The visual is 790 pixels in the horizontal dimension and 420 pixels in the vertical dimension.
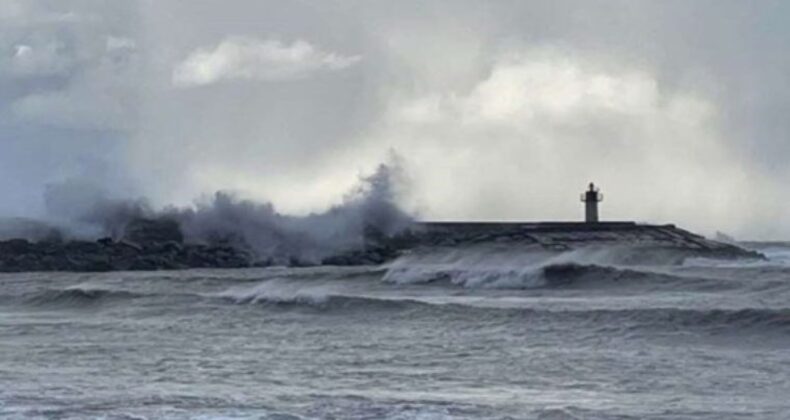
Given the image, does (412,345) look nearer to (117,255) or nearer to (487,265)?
(487,265)

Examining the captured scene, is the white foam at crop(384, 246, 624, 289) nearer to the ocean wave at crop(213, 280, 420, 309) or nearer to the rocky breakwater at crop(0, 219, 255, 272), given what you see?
the ocean wave at crop(213, 280, 420, 309)

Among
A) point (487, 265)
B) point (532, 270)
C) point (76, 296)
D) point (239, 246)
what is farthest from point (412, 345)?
point (239, 246)

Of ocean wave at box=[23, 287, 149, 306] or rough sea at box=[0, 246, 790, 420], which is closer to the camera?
rough sea at box=[0, 246, 790, 420]

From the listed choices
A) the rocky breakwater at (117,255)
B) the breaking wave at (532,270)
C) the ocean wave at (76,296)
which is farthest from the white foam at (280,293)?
the rocky breakwater at (117,255)

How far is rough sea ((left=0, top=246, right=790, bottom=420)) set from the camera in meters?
14.6

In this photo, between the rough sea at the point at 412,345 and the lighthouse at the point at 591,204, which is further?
the lighthouse at the point at 591,204

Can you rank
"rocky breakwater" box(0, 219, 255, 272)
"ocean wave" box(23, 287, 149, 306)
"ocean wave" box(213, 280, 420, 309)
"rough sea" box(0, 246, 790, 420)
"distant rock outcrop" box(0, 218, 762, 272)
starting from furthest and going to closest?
"rocky breakwater" box(0, 219, 255, 272) < "distant rock outcrop" box(0, 218, 762, 272) < "ocean wave" box(23, 287, 149, 306) < "ocean wave" box(213, 280, 420, 309) < "rough sea" box(0, 246, 790, 420)

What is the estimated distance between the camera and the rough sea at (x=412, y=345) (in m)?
14.6

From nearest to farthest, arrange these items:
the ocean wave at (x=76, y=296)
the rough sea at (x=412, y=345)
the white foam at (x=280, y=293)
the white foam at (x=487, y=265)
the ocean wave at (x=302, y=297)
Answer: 1. the rough sea at (x=412, y=345)
2. the ocean wave at (x=302, y=297)
3. the white foam at (x=280, y=293)
4. the ocean wave at (x=76, y=296)
5. the white foam at (x=487, y=265)

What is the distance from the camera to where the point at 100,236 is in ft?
175

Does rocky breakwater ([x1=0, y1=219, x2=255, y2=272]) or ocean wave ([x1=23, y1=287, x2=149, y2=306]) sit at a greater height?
rocky breakwater ([x1=0, y1=219, x2=255, y2=272])

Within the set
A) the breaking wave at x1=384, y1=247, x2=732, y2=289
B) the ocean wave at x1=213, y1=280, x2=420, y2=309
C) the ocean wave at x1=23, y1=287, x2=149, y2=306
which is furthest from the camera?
the ocean wave at x1=23, y1=287, x2=149, y2=306

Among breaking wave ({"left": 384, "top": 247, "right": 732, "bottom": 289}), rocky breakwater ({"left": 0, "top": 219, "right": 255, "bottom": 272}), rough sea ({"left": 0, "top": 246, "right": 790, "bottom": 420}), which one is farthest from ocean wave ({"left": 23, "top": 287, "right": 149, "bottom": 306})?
rocky breakwater ({"left": 0, "top": 219, "right": 255, "bottom": 272})

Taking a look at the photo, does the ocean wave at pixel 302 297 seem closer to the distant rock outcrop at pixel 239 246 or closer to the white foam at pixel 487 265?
the white foam at pixel 487 265
